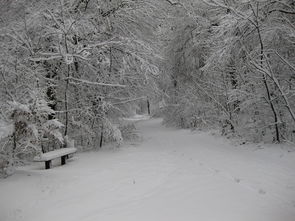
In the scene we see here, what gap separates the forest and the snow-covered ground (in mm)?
1270

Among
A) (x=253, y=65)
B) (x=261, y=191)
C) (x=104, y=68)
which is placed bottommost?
(x=261, y=191)

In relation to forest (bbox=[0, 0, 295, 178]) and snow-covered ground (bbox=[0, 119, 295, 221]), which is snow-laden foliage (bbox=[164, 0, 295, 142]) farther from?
snow-covered ground (bbox=[0, 119, 295, 221])

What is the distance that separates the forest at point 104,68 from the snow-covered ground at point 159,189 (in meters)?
1.27

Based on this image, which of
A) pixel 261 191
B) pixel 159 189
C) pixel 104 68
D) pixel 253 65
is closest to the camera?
pixel 261 191

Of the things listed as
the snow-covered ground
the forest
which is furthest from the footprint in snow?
the forest

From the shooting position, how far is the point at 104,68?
38.1ft

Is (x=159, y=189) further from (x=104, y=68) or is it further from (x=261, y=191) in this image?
(x=104, y=68)

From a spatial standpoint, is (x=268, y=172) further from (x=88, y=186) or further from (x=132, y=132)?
(x=132, y=132)

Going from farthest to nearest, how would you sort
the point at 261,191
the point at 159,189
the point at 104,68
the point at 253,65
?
1. the point at 104,68
2. the point at 253,65
3. the point at 159,189
4. the point at 261,191

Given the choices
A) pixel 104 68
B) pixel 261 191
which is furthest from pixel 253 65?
pixel 104 68

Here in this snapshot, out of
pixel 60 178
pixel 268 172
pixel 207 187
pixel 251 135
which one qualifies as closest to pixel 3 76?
pixel 60 178

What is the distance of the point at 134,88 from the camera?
12828mm

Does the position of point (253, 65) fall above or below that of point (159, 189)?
above

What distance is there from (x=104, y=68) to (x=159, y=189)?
21.6 feet
